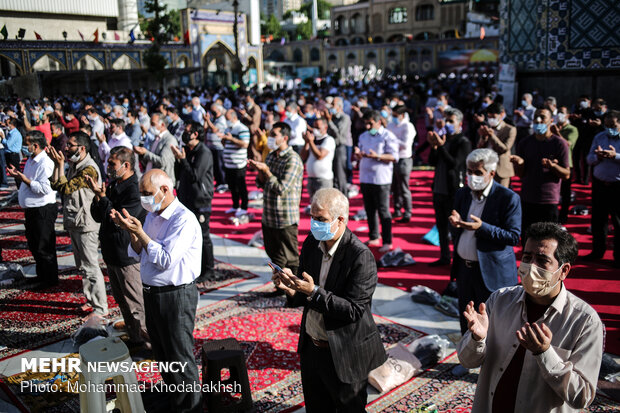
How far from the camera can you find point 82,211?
4.95m

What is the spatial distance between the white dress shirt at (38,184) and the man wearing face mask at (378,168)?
3422mm

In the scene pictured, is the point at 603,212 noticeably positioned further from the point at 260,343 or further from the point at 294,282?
the point at 294,282

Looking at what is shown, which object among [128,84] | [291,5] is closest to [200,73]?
[128,84]

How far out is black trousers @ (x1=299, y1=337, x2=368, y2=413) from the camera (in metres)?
2.73

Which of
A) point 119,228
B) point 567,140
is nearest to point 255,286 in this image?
point 119,228

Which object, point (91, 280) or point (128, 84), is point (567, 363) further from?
point (128, 84)

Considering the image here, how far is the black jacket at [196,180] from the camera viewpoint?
558 centimetres

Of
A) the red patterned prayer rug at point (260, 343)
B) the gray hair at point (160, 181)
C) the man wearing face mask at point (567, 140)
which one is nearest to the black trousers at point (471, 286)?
the red patterned prayer rug at point (260, 343)

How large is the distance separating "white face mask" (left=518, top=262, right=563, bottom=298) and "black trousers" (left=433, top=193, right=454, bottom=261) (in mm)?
3663

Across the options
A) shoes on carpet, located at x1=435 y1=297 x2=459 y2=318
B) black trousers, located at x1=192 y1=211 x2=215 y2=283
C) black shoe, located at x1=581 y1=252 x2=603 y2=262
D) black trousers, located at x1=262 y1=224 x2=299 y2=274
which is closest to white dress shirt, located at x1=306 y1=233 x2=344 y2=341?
black trousers, located at x1=262 y1=224 x2=299 y2=274

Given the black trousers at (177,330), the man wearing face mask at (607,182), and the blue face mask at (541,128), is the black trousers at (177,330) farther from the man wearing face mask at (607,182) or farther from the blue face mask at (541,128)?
the man wearing face mask at (607,182)

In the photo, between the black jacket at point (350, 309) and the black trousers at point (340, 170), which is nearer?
the black jacket at point (350, 309)

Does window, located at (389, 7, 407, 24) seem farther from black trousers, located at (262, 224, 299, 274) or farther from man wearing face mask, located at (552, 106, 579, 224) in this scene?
black trousers, located at (262, 224, 299, 274)

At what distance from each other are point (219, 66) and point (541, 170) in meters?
37.5
